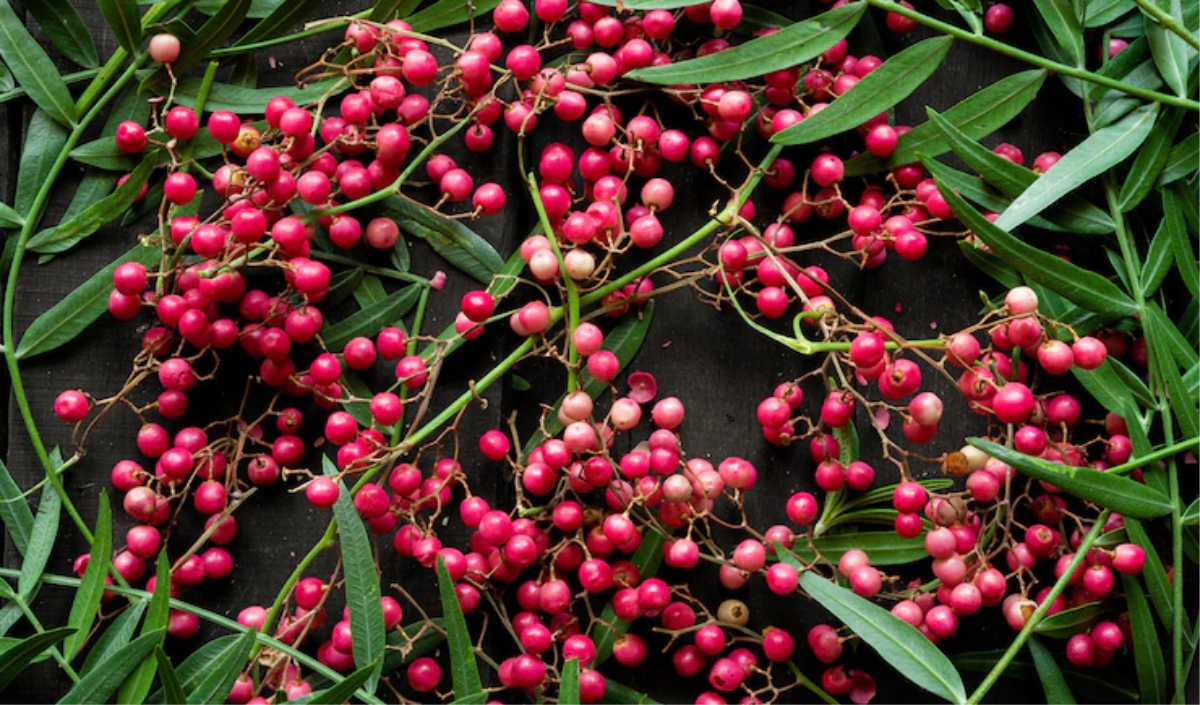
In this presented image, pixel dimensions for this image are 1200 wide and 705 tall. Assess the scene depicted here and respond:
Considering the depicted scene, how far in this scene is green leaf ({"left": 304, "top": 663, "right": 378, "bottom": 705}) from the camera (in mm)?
819

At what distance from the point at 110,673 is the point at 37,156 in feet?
1.40

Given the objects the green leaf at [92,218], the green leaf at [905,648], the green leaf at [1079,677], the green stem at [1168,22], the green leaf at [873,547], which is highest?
the green leaf at [92,218]

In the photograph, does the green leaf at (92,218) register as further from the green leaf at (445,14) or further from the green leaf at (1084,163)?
the green leaf at (1084,163)

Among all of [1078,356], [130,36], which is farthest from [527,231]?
[1078,356]

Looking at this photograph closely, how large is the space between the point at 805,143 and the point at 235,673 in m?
0.61

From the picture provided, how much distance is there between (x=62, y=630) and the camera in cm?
86

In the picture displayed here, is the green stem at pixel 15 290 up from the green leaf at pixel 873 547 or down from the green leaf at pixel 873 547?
up

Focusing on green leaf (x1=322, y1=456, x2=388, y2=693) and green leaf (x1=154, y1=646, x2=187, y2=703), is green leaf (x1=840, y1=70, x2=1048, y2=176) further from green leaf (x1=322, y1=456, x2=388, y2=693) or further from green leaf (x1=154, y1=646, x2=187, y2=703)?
green leaf (x1=154, y1=646, x2=187, y2=703)

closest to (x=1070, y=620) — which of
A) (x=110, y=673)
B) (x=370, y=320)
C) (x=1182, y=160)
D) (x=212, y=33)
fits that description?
(x=1182, y=160)

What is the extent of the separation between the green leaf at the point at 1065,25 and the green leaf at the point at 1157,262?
0.51ft

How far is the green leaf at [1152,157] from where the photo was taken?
961 mm

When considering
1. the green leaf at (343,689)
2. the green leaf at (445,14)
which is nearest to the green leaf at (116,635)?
the green leaf at (343,689)

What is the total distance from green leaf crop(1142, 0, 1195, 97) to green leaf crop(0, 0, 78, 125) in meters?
0.88

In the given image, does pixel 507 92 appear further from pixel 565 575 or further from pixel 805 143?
pixel 565 575
